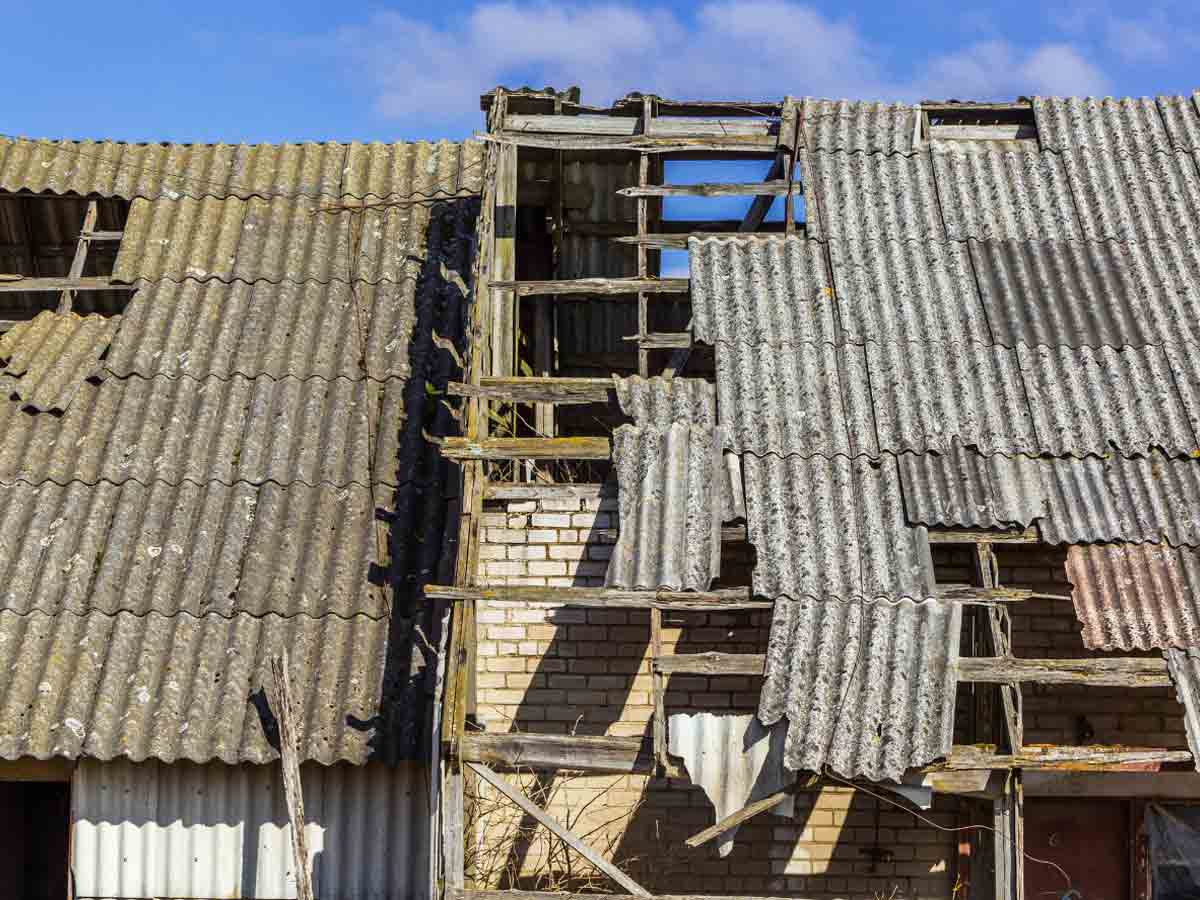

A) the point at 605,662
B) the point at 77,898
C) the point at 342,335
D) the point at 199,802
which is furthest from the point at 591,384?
the point at 77,898

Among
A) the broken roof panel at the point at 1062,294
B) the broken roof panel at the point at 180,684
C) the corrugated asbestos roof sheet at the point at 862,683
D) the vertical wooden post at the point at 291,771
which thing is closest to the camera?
the corrugated asbestos roof sheet at the point at 862,683

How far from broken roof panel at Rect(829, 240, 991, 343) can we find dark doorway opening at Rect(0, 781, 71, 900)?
23.9 ft

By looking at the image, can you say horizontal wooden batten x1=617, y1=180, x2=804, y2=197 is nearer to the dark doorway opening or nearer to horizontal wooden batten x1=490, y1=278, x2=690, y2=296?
horizontal wooden batten x1=490, y1=278, x2=690, y2=296

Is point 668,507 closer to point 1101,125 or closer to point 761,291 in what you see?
point 761,291

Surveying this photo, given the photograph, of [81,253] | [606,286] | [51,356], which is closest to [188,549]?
[51,356]

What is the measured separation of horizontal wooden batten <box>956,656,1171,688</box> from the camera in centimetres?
655

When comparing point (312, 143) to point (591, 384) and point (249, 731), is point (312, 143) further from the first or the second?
point (249, 731)

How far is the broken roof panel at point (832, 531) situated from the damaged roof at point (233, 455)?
2058mm

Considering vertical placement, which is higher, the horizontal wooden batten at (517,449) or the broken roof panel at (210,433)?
the broken roof panel at (210,433)

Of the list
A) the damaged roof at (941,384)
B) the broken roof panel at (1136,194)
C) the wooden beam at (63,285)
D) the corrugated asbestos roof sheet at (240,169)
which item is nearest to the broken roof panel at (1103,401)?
the damaged roof at (941,384)

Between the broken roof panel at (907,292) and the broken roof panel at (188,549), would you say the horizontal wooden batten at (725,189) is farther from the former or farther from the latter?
the broken roof panel at (188,549)

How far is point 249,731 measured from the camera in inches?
282

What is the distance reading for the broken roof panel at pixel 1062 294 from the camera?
27.1 feet

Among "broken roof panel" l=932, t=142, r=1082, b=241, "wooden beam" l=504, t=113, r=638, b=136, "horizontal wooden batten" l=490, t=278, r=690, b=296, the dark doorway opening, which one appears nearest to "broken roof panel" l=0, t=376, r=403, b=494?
"horizontal wooden batten" l=490, t=278, r=690, b=296
